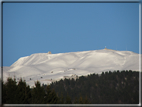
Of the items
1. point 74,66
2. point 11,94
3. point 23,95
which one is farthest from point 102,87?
point 74,66

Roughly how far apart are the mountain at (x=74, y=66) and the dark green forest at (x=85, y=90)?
10.9m

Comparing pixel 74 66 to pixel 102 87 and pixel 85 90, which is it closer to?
pixel 85 90

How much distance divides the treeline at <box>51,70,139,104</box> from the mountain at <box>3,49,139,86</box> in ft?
30.5

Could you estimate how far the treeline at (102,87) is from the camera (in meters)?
66.9

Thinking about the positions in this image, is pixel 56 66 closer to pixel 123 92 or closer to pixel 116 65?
pixel 116 65

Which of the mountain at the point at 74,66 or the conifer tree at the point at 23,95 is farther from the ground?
the mountain at the point at 74,66

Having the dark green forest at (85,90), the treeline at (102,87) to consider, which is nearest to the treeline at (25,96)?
the dark green forest at (85,90)

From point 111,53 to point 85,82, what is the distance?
138ft

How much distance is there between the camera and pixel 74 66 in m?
121

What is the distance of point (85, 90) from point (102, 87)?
4.82 meters

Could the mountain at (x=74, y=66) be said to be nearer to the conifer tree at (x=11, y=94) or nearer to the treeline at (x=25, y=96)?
the treeline at (x=25, y=96)

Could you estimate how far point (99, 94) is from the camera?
2889 inches

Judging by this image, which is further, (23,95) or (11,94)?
(23,95)

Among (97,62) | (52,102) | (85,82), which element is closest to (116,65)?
(97,62)
